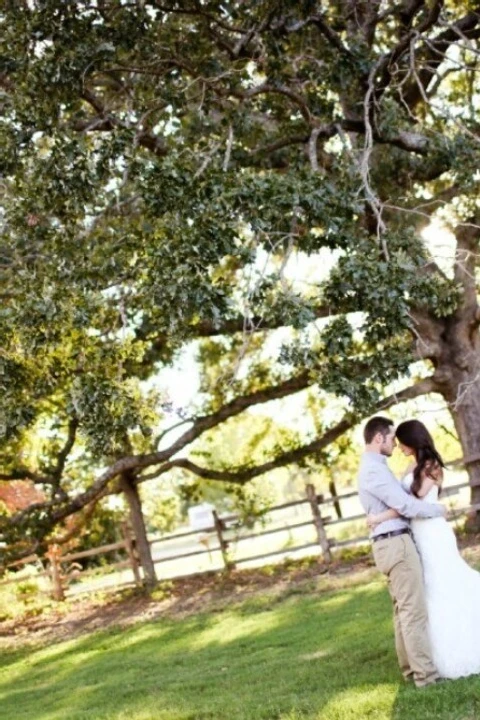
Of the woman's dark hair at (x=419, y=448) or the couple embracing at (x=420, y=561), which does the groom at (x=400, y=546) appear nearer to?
the couple embracing at (x=420, y=561)

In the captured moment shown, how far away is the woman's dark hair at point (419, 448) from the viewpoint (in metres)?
6.71

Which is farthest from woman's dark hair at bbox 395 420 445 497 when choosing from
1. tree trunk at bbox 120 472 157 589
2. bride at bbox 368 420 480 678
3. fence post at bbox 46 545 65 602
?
fence post at bbox 46 545 65 602

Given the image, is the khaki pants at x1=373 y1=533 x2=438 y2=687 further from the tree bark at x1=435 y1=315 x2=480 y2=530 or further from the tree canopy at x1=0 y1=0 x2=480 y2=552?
the tree bark at x1=435 y1=315 x2=480 y2=530

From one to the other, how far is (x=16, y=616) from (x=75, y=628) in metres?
3.29

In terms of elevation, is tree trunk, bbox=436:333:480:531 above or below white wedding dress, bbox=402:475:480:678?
above

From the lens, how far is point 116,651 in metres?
12.7

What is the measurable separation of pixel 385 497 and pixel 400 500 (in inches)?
4.5

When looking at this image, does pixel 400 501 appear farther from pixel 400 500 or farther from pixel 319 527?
pixel 319 527

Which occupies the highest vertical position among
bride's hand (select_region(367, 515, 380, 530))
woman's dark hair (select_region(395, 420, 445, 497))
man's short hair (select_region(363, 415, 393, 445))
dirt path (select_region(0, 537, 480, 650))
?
man's short hair (select_region(363, 415, 393, 445))

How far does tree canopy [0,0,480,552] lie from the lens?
938cm

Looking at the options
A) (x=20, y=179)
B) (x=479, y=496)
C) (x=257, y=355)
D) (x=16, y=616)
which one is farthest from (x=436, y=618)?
(x=16, y=616)

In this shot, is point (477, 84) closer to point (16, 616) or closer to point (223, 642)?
point (223, 642)

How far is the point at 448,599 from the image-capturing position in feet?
21.7

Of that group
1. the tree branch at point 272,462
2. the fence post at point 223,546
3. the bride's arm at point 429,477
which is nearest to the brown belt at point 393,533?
the bride's arm at point 429,477
